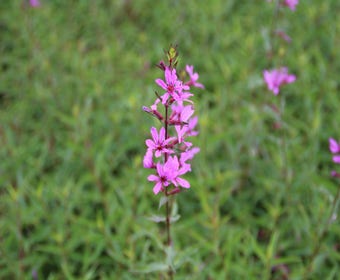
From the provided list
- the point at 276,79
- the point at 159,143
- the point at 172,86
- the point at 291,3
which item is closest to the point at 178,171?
the point at 159,143

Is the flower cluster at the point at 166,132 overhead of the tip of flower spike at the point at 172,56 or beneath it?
beneath

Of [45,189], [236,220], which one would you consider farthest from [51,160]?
[236,220]

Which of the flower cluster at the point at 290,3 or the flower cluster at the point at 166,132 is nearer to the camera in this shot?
the flower cluster at the point at 166,132

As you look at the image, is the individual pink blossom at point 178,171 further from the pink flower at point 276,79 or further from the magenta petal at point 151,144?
the pink flower at point 276,79

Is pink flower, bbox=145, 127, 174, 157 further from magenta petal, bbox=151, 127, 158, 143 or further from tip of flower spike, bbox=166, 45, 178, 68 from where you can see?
tip of flower spike, bbox=166, 45, 178, 68

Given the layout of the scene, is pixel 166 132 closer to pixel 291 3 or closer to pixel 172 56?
pixel 172 56

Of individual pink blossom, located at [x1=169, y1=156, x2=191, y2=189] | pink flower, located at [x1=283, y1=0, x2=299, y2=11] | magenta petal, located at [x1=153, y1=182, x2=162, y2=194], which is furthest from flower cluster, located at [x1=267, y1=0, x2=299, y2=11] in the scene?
magenta petal, located at [x1=153, y1=182, x2=162, y2=194]

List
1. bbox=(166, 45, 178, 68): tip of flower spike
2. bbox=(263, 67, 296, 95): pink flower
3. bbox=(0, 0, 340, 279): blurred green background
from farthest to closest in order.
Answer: bbox=(0, 0, 340, 279): blurred green background < bbox=(263, 67, 296, 95): pink flower < bbox=(166, 45, 178, 68): tip of flower spike

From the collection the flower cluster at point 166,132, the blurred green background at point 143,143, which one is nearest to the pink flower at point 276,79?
the blurred green background at point 143,143
